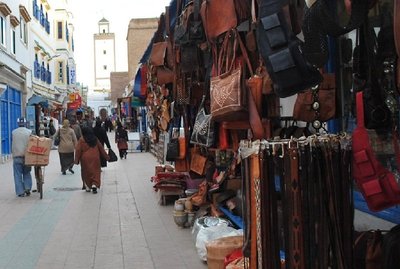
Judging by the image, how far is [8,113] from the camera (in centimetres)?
2219

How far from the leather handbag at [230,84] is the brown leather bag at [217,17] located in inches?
3.1

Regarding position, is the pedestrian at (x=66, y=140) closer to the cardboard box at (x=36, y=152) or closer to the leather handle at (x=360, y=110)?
the cardboard box at (x=36, y=152)

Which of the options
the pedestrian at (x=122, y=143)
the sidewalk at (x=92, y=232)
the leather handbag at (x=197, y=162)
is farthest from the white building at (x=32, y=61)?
the leather handbag at (x=197, y=162)

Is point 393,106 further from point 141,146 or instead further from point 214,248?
point 141,146

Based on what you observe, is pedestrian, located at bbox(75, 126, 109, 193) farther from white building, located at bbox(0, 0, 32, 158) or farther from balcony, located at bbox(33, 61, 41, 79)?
balcony, located at bbox(33, 61, 41, 79)

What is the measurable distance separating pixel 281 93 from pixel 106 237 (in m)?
4.65

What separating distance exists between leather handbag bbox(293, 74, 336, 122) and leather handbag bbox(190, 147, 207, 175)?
323 cm

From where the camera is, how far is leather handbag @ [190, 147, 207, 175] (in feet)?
21.9

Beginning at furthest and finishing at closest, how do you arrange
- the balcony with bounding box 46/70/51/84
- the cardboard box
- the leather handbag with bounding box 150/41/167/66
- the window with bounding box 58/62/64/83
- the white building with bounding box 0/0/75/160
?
1. the window with bounding box 58/62/64/83
2. the balcony with bounding box 46/70/51/84
3. the white building with bounding box 0/0/75/160
4. the cardboard box
5. the leather handbag with bounding box 150/41/167/66

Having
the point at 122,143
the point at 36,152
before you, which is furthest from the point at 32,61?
the point at 36,152

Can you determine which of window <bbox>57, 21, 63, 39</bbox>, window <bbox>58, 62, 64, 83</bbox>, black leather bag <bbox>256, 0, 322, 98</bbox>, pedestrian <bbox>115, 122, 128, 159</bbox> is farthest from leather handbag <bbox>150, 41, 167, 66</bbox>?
window <bbox>57, 21, 63, 39</bbox>

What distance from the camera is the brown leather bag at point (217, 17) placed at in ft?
14.0

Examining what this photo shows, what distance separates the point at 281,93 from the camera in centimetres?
312

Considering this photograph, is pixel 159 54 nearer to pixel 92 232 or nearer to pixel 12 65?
pixel 92 232
